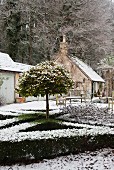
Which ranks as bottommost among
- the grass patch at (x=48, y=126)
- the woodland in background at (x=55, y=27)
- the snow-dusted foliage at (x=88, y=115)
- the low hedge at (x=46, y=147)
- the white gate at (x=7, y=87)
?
the low hedge at (x=46, y=147)

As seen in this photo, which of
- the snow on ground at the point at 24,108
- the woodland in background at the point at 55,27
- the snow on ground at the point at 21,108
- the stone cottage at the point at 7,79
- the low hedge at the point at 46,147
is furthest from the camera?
the woodland in background at the point at 55,27

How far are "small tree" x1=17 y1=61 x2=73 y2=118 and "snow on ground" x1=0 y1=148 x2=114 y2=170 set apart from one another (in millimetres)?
3103

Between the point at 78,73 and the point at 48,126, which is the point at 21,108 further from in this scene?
the point at 78,73

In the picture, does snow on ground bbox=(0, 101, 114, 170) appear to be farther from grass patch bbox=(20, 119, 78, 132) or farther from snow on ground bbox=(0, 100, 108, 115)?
snow on ground bbox=(0, 100, 108, 115)

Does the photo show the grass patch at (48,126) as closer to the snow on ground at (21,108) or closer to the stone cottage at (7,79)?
the snow on ground at (21,108)

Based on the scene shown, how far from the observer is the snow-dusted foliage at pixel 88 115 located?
10453mm

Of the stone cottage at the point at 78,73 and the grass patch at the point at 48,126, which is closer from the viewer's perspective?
the grass patch at the point at 48,126

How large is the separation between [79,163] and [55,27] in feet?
81.5

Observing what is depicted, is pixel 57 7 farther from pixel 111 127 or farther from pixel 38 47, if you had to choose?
pixel 111 127

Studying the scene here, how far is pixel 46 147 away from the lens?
7.48 metres

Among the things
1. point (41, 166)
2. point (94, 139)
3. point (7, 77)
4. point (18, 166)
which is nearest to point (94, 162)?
point (94, 139)

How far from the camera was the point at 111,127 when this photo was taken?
9617 mm

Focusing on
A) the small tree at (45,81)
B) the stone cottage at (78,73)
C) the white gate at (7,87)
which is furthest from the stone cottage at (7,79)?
the small tree at (45,81)

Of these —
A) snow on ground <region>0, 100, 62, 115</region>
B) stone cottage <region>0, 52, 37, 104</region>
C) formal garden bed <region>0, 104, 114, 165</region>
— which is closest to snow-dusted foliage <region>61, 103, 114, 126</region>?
formal garden bed <region>0, 104, 114, 165</region>
